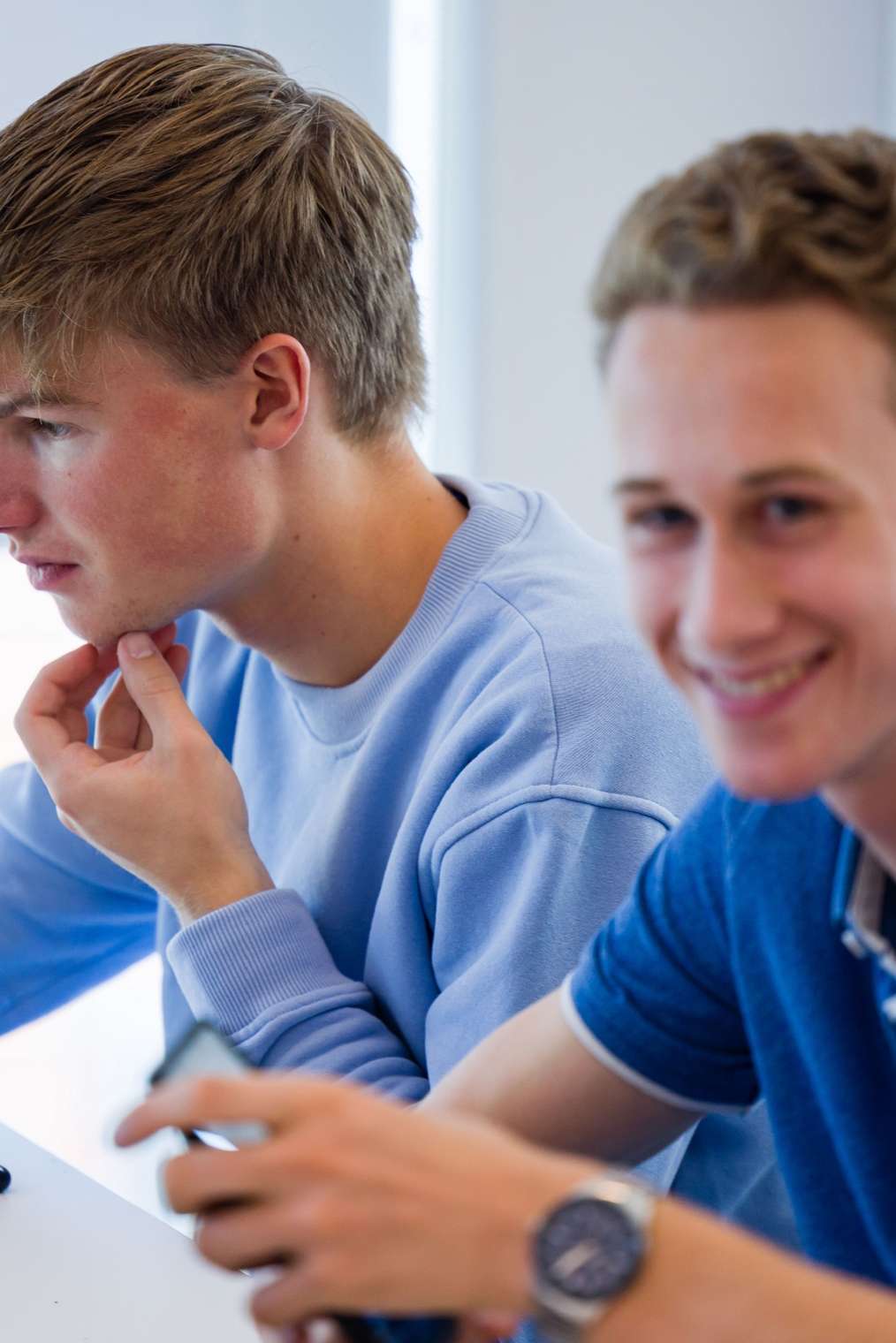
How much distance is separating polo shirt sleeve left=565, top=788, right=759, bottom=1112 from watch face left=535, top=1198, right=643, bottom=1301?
10.5 inches

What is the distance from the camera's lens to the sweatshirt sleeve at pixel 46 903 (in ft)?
4.70

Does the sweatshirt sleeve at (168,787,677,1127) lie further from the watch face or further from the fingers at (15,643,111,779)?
the watch face

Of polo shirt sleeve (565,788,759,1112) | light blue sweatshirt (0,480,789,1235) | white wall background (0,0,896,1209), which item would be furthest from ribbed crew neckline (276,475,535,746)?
white wall background (0,0,896,1209)

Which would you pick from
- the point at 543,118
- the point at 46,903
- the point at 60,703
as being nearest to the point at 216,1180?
the point at 60,703

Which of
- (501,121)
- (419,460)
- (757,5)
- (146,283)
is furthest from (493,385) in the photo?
(146,283)

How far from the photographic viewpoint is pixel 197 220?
114 centimetres

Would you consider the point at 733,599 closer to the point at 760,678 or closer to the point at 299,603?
the point at 760,678

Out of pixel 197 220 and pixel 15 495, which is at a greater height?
pixel 197 220

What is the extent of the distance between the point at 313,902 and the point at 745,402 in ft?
2.33

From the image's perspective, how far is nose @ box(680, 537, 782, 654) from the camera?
637 millimetres

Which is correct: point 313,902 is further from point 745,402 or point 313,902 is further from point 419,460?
point 745,402

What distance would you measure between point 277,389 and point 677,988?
58 centimetres

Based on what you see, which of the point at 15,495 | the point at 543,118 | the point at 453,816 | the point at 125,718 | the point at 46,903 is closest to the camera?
the point at 453,816

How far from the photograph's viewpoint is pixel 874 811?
2.34 ft
